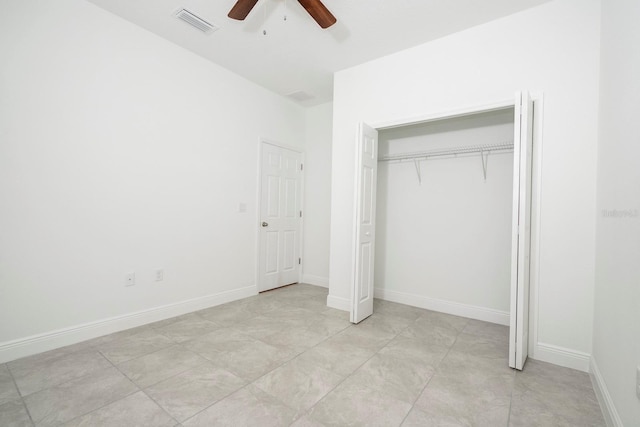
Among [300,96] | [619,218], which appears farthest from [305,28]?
[619,218]

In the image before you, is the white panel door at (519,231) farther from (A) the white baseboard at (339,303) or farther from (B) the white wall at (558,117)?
(A) the white baseboard at (339,303)

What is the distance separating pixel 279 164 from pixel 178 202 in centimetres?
169

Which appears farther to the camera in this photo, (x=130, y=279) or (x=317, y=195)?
(x=317, y=195)

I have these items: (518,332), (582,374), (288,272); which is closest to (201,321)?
(288,272)

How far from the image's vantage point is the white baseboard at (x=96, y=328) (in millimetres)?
2162

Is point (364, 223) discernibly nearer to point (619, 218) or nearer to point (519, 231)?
point (519, 231)

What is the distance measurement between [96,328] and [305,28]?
136 inches

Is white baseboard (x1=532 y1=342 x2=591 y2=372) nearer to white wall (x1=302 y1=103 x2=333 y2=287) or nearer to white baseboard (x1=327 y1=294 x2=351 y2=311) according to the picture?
white baseboard (x1=327 y1=294 x2=351 y2=311)

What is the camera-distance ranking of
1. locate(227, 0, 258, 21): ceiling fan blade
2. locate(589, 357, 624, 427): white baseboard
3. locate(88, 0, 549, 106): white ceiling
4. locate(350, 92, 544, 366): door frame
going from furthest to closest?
locate(88, 0, 549, 106): white ceiling, locate(350, 92, 544, 366): door frame, locate(227, 0, 258, 21): ceiling fan blade, locate(589, 357, 624, 427): white baseboard

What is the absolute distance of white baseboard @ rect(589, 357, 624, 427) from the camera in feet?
4.88

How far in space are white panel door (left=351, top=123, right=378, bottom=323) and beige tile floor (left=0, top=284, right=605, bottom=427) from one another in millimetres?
309

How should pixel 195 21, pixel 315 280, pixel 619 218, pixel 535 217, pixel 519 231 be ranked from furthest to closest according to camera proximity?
pixel 315 280, pixel 195 21, pixel 535 217, pixel 519 231, pixel 619 218

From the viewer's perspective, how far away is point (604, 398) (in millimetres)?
1683

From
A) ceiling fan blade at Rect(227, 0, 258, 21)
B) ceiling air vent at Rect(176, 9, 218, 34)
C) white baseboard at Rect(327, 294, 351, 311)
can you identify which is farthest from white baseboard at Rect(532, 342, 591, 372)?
ceiling air vent at Rect(176, 9, 218, 34)
